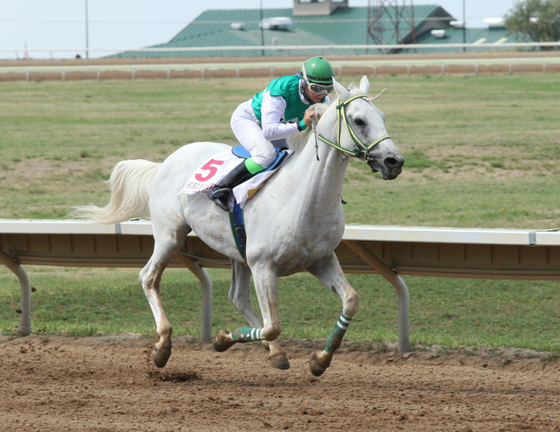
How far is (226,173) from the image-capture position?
5.48 metres

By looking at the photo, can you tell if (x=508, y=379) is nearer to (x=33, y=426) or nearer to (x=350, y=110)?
(x=350, y=110)

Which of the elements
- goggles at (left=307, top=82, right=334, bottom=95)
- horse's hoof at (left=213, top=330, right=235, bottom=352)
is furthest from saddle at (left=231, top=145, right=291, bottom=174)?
horse's hoof at (left=213, top=330, right=235, bottom=352)

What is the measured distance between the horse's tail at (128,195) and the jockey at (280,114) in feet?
3.71

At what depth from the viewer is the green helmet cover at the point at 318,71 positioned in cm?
511

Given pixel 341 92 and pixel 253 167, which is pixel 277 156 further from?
pixel 341 92

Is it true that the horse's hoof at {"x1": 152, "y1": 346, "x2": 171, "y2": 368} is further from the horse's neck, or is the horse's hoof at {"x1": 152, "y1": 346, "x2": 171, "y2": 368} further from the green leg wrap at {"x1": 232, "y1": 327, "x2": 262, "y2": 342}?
the horse's neck

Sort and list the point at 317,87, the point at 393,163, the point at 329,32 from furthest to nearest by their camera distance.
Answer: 1. the point at 329,32
2. the point at 317,87
3. the point at 393,163

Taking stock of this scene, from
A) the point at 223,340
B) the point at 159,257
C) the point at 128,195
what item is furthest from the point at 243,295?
the point at 128,195

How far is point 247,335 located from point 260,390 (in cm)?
34

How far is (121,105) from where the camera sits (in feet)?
77.4

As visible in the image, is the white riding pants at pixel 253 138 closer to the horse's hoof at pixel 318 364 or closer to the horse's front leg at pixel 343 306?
the horse's front leg at pixel 343 306

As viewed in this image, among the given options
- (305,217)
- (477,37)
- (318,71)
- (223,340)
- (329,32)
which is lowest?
(223,340)

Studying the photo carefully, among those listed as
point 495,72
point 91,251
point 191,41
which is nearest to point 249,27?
point 191,41

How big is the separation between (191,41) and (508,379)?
58.3 m
